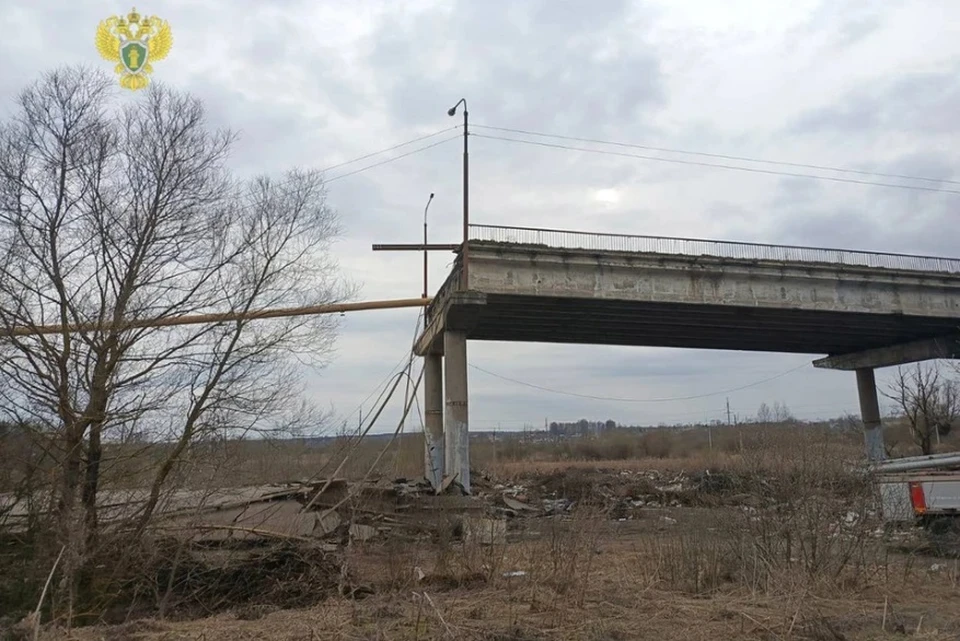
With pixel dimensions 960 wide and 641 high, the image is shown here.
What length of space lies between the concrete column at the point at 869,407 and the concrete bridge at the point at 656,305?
1626 millimetres

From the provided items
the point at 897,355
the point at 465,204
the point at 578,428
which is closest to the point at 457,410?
the point at 465,204

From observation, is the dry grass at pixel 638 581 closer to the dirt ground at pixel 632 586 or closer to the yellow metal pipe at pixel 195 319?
the dirt ground at pixel 632 586

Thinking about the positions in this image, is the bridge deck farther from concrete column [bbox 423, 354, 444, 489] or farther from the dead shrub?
the dead shrub

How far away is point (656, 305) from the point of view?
25.4 m

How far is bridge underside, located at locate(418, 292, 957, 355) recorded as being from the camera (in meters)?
24.9

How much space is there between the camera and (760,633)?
6.99 metres

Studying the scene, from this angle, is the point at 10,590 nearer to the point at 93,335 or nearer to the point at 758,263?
the point at 93,335

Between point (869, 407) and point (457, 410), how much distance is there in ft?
71.0

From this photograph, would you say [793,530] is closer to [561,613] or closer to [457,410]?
[561,613]

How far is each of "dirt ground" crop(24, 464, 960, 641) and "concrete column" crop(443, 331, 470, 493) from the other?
469 inches

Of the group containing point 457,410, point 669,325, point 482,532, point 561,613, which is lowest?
point 561,613

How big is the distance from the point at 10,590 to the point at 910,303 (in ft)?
94.7

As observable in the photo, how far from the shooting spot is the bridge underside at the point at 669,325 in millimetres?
24923

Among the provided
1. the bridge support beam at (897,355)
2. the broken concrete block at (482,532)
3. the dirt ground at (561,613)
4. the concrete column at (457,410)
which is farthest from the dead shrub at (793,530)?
the bridge support beam at (897,355)
